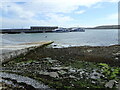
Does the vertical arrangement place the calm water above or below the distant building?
below

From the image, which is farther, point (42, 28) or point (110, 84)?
point (42, 28)

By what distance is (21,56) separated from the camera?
17.5 meters

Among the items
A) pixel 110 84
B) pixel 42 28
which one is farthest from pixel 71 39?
pixel 42 28

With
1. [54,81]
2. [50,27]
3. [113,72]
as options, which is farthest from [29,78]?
[50,27]

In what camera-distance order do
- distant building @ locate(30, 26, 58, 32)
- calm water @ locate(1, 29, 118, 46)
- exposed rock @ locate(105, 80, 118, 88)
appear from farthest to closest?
distant building @ locate(30, 26, 58, 32)
calm water @ locate(1, 29, 118, 46)
exposed rock @ locate(105, 80, 118, 88)

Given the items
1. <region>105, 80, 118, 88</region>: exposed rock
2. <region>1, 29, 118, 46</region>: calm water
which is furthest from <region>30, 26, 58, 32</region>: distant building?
<region>105, 80, 118, 88</region>: exposed rock

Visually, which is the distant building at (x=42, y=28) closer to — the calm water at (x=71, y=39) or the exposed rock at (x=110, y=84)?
the calm water at (x=71, y=39)

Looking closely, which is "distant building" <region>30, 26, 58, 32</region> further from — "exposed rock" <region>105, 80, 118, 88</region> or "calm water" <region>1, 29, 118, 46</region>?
"exposed rock" <region>105, 80, 118, 88</region>

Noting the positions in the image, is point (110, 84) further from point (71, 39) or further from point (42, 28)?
point (42, 28)

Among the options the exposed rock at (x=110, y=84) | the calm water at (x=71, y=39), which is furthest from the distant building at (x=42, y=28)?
the exposed rock at (x=110, y=84)

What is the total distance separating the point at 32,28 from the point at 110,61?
373ft

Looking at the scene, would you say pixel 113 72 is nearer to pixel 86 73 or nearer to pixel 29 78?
pixel 86 73

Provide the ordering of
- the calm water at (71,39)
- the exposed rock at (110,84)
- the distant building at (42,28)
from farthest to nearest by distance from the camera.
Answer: the distant building at (42,28) < the calm water at (71,39) < the exposed rock at (110,84)

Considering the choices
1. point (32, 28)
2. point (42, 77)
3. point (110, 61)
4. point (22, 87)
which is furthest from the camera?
point (32, 28)
